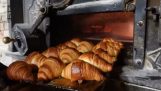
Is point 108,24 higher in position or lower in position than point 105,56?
higher

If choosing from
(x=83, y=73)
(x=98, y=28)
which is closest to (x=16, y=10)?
(x=98, y=28)

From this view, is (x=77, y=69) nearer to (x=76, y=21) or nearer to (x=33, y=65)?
(x=33, y=65)

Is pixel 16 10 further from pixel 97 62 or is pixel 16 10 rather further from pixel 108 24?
pixel 97 62

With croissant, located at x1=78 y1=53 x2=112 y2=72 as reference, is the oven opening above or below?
above

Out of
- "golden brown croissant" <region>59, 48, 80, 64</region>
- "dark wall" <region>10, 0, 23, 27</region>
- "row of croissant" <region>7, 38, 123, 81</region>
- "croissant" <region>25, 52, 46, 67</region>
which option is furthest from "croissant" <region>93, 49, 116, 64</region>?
"dark wall" <region>10, 0, 23, 27</region>

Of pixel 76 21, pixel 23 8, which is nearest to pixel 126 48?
pixel 76 21

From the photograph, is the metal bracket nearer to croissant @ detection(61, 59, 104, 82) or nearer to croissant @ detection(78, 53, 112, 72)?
croissant @ detection(78, 53, 112, 72)
